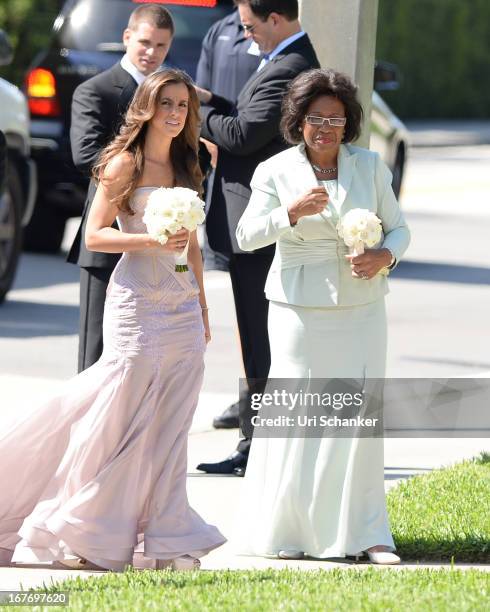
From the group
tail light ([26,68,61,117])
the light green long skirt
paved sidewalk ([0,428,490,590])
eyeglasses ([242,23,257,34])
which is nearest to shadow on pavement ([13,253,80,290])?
tail light ([26,68,61,117])

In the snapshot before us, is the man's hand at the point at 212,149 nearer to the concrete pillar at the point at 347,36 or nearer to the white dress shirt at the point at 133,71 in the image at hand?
the white dress shirt at the point at 133,71

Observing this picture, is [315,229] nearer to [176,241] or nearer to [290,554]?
[176,241]

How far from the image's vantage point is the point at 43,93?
44.2ft

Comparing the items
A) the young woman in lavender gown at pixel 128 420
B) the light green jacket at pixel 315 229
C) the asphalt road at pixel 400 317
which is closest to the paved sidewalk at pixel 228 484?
the young woman in lavender gown at pixel 128 420

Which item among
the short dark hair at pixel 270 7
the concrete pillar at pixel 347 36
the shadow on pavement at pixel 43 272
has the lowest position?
the shadow on pavement at pixel 43 272

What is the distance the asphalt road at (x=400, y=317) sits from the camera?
9.82 m

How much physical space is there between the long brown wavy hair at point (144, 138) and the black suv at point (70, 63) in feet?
23.9

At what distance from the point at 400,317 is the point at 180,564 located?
257 inches

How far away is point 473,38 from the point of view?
42625 mm

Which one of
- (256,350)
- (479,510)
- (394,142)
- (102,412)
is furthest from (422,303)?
(102,412)

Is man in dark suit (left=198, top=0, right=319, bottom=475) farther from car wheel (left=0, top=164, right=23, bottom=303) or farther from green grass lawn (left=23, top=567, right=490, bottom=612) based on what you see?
car wheel (left=0, top=164, right=23, bottom=303)

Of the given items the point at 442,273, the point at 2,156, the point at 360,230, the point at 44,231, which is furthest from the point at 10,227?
the point at 360,230

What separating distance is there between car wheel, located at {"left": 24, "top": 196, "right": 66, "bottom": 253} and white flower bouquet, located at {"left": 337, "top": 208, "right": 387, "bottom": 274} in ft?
28.4

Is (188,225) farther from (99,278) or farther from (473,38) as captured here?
(473,38)
